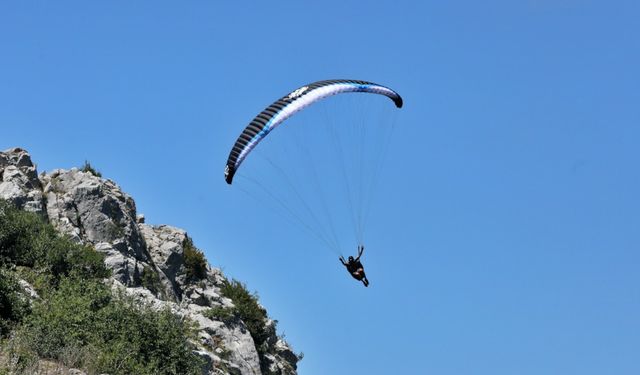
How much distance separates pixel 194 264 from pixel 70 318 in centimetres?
1732

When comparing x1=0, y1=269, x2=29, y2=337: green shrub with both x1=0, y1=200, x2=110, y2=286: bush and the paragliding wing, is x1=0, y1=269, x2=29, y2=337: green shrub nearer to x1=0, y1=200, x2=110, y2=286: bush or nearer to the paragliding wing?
x1=0, y1=200, x2=110, y2=286: bush

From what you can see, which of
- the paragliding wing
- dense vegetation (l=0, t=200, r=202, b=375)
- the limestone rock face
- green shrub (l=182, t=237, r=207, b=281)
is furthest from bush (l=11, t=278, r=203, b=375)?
green shrub (l=182, t=237, r=207, b=281)

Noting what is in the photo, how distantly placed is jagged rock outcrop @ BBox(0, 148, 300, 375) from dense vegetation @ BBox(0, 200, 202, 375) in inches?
102

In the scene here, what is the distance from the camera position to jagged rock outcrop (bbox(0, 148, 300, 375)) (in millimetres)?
35938

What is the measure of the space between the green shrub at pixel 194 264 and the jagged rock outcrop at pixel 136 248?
0.54 feet

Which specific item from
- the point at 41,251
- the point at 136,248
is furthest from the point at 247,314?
the point at 41,251

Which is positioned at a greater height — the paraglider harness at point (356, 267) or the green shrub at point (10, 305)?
the paraglider harness at point (356, 267)

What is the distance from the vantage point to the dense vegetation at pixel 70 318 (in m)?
22.0

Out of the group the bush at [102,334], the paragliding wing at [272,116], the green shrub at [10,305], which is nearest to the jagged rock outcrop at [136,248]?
the bush at [102,334]

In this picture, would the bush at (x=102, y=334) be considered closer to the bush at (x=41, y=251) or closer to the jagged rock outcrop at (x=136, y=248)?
the bush at (x=41, y=251)

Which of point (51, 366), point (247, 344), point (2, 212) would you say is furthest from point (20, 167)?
point (51, 366)

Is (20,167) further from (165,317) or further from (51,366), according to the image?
(51,366)

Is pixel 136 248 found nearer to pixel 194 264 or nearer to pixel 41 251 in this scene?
pixel 194 264

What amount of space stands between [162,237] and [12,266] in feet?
49.7
